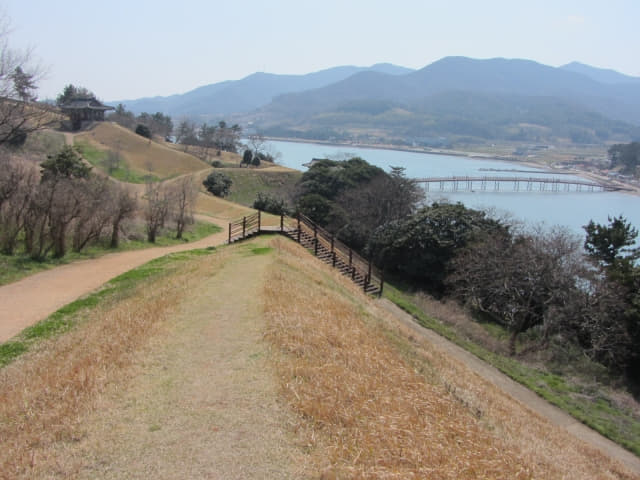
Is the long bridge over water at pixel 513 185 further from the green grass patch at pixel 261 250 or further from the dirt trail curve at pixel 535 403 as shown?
the dirt trail curve at pixel 535 403

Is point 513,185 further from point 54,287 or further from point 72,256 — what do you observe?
point 54,287

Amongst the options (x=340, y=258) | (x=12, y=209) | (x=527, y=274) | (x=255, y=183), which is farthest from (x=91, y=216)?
(x=255, y=183)

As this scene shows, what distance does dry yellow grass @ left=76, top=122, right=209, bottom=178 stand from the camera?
52588 mm

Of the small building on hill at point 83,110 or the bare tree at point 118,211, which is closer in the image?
the bare tree at point 118,211

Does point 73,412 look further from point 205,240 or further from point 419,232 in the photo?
point 419,232

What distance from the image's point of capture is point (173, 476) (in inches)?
199

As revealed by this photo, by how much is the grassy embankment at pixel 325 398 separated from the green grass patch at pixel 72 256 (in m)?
4.82

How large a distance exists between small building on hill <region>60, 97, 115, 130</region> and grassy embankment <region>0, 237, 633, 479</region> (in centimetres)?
6120

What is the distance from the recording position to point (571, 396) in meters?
13.1

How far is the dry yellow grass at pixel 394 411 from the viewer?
5.55 meters

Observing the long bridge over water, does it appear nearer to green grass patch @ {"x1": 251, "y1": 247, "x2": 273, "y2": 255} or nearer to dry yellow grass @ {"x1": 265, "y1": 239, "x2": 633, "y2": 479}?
green grass patch @ {"x1": 251, "y1": 247, "x2": 273, "y2": 255}

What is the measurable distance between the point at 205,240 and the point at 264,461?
19854 mm

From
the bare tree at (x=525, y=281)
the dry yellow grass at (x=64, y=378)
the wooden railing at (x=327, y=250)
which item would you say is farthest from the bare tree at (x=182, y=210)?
the dry yellow grass at (x=64, y=378)

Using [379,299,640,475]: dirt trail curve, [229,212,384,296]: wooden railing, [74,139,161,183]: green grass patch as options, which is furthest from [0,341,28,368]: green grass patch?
[74,139,161,183]: green grass patch
